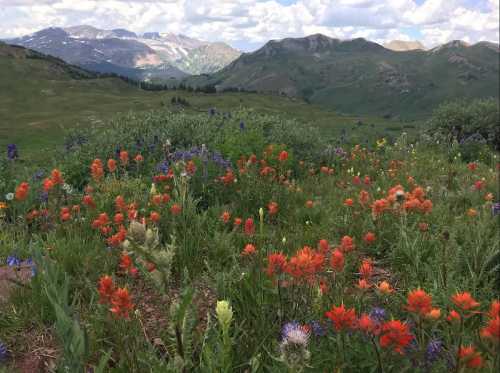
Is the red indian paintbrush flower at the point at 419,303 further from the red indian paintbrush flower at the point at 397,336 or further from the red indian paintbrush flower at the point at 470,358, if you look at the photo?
the red indian paintbrush flower at the point at 470,358

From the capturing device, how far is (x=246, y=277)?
3.34 metres

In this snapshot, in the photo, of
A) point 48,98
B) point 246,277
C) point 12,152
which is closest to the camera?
point 246,277

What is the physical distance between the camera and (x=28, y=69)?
152 metres

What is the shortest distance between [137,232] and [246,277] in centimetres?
156

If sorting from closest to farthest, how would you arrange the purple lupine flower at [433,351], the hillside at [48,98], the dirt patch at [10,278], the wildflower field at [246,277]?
the wildflower field at [246,277] → the purple lupine flower at [433,351] → the dirt patch at [10,278] → the hillside at [48,98]

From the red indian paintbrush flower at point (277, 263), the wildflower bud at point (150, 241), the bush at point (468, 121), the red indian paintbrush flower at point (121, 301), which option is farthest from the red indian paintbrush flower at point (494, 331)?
the bush at point (468, 121)

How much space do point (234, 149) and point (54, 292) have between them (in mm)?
6853

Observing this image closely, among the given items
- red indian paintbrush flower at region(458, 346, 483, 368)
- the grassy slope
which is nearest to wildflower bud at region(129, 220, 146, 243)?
red indian paintbrush flower at region(458, 346, 483, 368)

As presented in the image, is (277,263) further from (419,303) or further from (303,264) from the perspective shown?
(419,303)

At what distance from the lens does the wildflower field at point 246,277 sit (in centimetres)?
210

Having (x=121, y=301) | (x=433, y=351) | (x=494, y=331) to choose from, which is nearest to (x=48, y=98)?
(x=121, y=301)

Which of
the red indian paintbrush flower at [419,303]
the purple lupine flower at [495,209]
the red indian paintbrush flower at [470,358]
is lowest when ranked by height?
the purple lupine flower at [495,209]

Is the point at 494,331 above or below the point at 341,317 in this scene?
above

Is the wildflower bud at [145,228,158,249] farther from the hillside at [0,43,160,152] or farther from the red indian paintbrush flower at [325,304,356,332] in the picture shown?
the hillside at [0,43,160,152]
